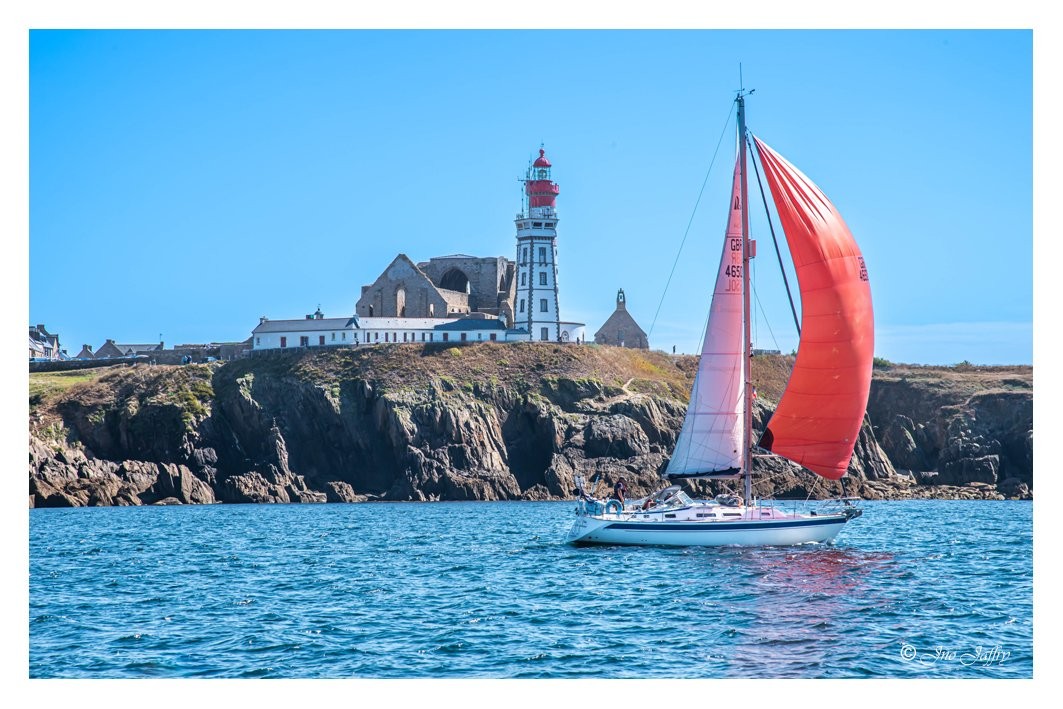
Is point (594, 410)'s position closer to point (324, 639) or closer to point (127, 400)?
point (127, 400)

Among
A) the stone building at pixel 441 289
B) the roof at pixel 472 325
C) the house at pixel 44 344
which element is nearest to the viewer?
the roof at pixel 472 325

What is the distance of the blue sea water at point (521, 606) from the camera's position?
968 inches

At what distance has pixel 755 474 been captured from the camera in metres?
76.6

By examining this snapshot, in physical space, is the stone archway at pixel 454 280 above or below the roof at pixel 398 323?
above

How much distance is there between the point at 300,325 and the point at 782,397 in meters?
60.7

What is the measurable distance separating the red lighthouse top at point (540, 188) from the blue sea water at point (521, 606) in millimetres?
49854

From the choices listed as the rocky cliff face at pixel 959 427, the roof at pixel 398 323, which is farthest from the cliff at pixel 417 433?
the roof at pixel 398 323

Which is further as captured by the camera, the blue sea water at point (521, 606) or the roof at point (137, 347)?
the roof at point (137, 347)

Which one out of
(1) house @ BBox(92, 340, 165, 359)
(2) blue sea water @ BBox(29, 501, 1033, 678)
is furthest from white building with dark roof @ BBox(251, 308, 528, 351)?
(2) blue sea water @ BBox(29, 501, 1033, 678)

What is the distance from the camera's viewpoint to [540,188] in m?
97.7

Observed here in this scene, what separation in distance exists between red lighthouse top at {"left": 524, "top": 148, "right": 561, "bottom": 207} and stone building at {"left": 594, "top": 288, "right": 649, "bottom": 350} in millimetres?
14849

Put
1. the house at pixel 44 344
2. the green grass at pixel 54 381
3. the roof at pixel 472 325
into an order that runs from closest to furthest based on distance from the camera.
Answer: the green grass at pixel 54 381
the roof at pixel 472 325
the house at pixel 44 344

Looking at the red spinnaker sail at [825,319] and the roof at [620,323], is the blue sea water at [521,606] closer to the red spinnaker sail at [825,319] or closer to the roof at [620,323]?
the red spinnaker sail at [825,319]

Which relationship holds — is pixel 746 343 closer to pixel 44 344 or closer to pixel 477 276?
pixel 477 276
